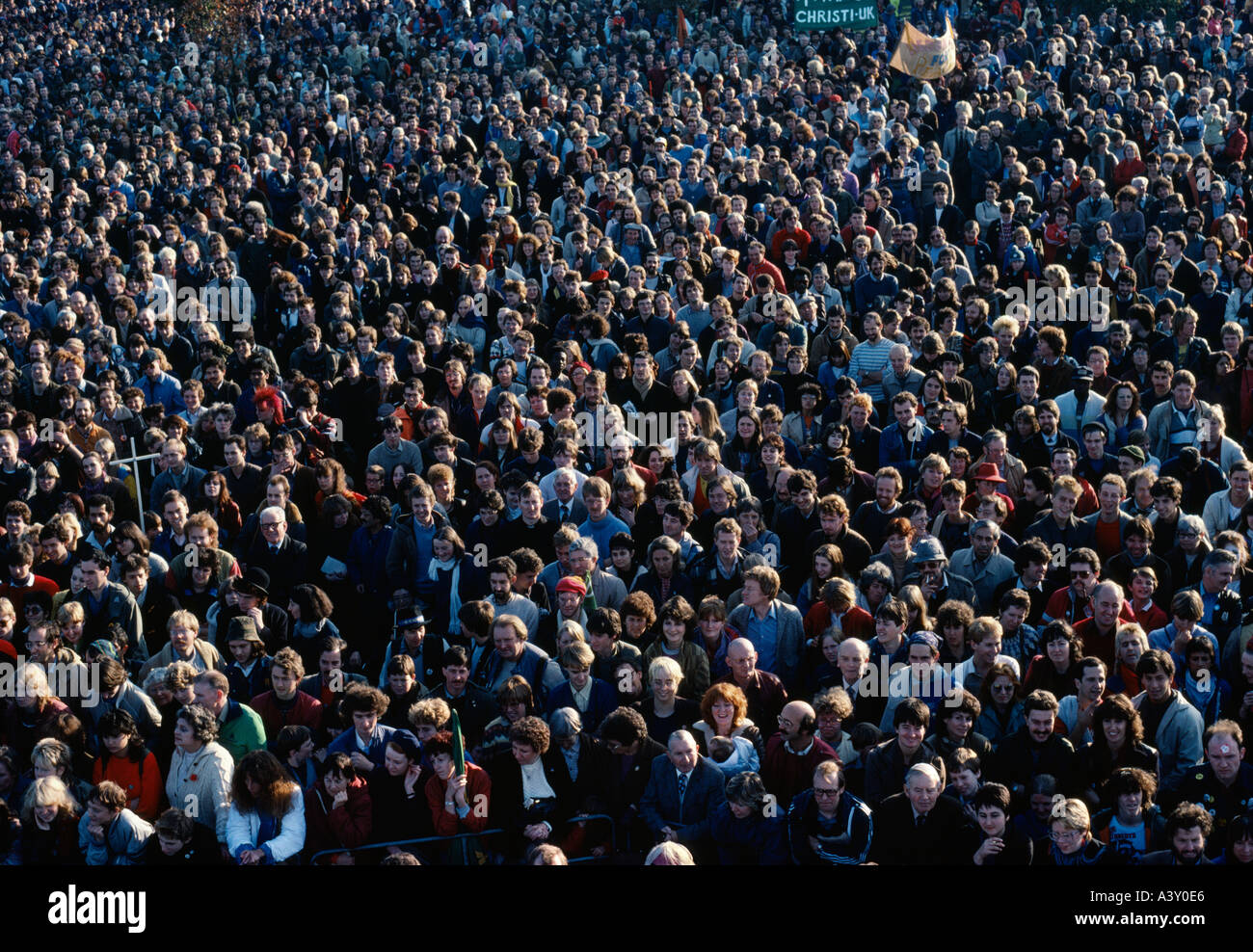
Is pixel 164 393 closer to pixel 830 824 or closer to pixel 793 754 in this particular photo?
pixel 793 754

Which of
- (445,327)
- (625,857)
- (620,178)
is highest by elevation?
(620,178)

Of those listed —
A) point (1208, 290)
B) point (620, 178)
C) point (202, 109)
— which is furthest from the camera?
point (202, 109)

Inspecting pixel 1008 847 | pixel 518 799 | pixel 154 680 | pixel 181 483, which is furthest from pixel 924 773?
pixel 181 483

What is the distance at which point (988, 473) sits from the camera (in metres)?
10.7

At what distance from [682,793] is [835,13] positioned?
1557 centimetres

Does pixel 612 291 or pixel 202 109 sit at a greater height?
pixel 202 109

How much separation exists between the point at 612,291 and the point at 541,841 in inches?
301

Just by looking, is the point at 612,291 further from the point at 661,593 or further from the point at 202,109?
the point at 202,109

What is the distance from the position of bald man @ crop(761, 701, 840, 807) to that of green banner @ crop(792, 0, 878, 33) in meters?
14.9

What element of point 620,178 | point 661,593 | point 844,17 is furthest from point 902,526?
point 844,17

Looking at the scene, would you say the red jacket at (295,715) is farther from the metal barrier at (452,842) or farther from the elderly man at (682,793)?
the elderly man at (682,793)

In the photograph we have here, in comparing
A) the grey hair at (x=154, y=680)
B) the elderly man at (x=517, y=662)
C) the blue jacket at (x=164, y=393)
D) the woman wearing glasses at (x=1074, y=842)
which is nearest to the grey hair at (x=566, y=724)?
the elderly man at (x=517, y=662)

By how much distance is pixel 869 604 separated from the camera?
9.43 metres

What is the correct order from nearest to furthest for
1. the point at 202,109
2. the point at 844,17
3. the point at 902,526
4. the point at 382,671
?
1. the point at 382,671
2. the point at 902,526
3. the point at 844,17
4. the point at 202,109
